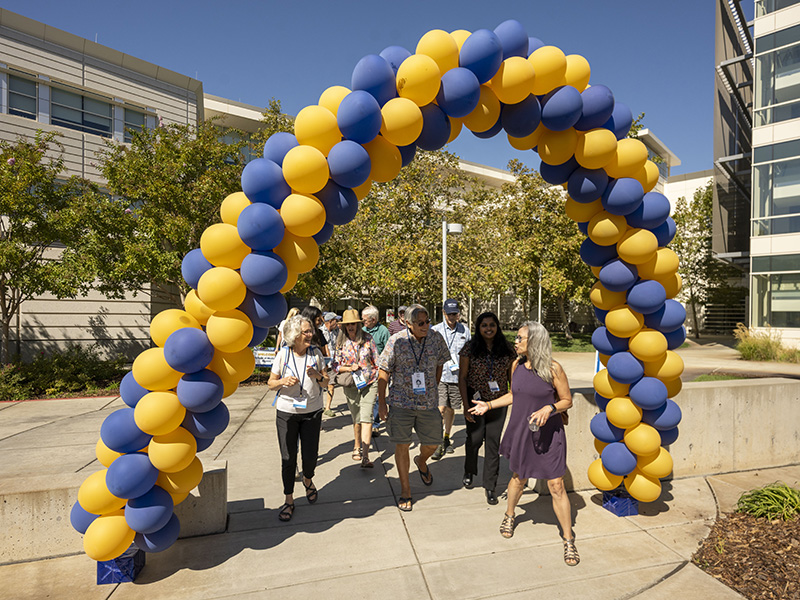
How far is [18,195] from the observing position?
34.8 feet

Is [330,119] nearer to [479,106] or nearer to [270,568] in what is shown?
[479,106]

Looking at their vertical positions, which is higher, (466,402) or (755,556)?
(466,402)

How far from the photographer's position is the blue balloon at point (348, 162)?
12.2ft

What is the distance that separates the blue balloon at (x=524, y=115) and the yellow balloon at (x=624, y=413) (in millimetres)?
2693

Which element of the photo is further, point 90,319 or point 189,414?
point 90,319

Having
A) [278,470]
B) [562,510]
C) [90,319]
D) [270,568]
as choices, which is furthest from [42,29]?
[562,510]

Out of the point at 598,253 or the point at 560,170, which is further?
the point at 598,253

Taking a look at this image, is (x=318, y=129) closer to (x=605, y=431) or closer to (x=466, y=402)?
(x=466, y=402)

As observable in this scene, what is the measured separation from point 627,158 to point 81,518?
531 cm

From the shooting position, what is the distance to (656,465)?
4.53m

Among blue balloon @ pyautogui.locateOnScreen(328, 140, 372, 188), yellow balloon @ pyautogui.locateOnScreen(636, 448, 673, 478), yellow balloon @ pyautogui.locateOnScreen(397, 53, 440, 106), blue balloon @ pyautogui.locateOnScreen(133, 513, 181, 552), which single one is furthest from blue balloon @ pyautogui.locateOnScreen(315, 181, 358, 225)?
yellow balloon @ pyautogui.locateOnScreen(636, 448, 673, 478)

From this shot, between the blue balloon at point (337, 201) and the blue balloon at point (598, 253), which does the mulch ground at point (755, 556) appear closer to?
the blue balloon at point (598, 253)

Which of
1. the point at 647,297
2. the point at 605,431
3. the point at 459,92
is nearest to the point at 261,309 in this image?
the point at 459,92

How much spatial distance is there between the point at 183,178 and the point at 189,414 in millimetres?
10455
